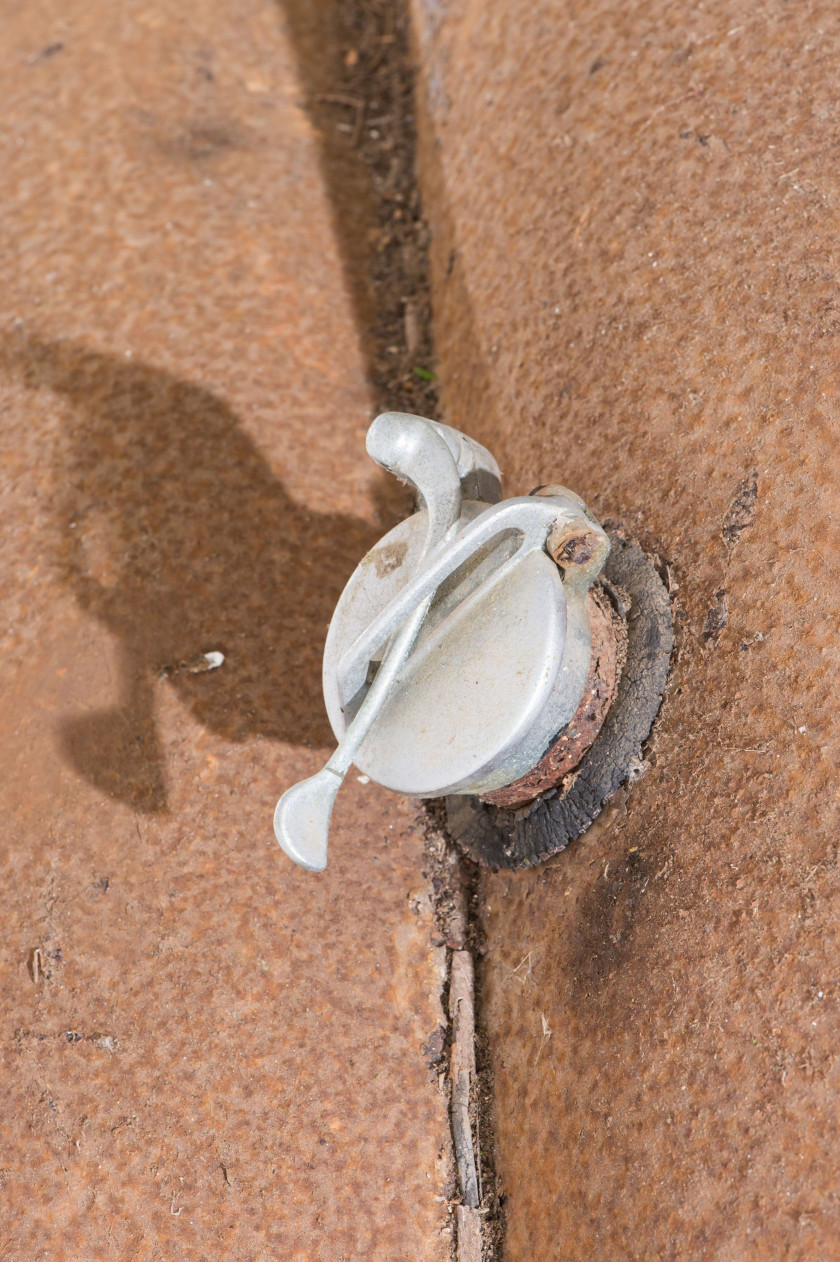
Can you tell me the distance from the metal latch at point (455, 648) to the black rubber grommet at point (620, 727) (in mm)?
79

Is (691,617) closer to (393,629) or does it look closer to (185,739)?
(393,629)

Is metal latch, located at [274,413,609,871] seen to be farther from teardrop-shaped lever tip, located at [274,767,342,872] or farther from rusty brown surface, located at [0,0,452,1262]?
rusty brown surface, located at [0,0,452,1262]

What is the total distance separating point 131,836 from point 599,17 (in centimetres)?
119

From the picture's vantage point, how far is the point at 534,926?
99cm

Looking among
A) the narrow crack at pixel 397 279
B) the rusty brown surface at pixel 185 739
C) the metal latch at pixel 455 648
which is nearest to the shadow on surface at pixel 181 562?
the rusty brown surface at pixel 185 739

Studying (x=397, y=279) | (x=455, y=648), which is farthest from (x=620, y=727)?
(x=397, y=279)

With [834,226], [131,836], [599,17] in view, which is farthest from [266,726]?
[599,17]

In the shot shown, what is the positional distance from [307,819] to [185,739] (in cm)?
37

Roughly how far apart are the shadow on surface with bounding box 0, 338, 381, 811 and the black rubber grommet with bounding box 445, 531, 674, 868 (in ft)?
0.88

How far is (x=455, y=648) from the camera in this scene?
0.85m

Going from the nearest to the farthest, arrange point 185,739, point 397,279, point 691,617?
point 691,617
point 185,739
point 397,279

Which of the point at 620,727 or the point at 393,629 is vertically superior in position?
the point at 393,629

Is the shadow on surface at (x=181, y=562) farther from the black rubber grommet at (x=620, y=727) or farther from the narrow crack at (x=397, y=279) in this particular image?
the black rubber grommet at (x=620, y=727)

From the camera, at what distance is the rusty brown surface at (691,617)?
742 mm
